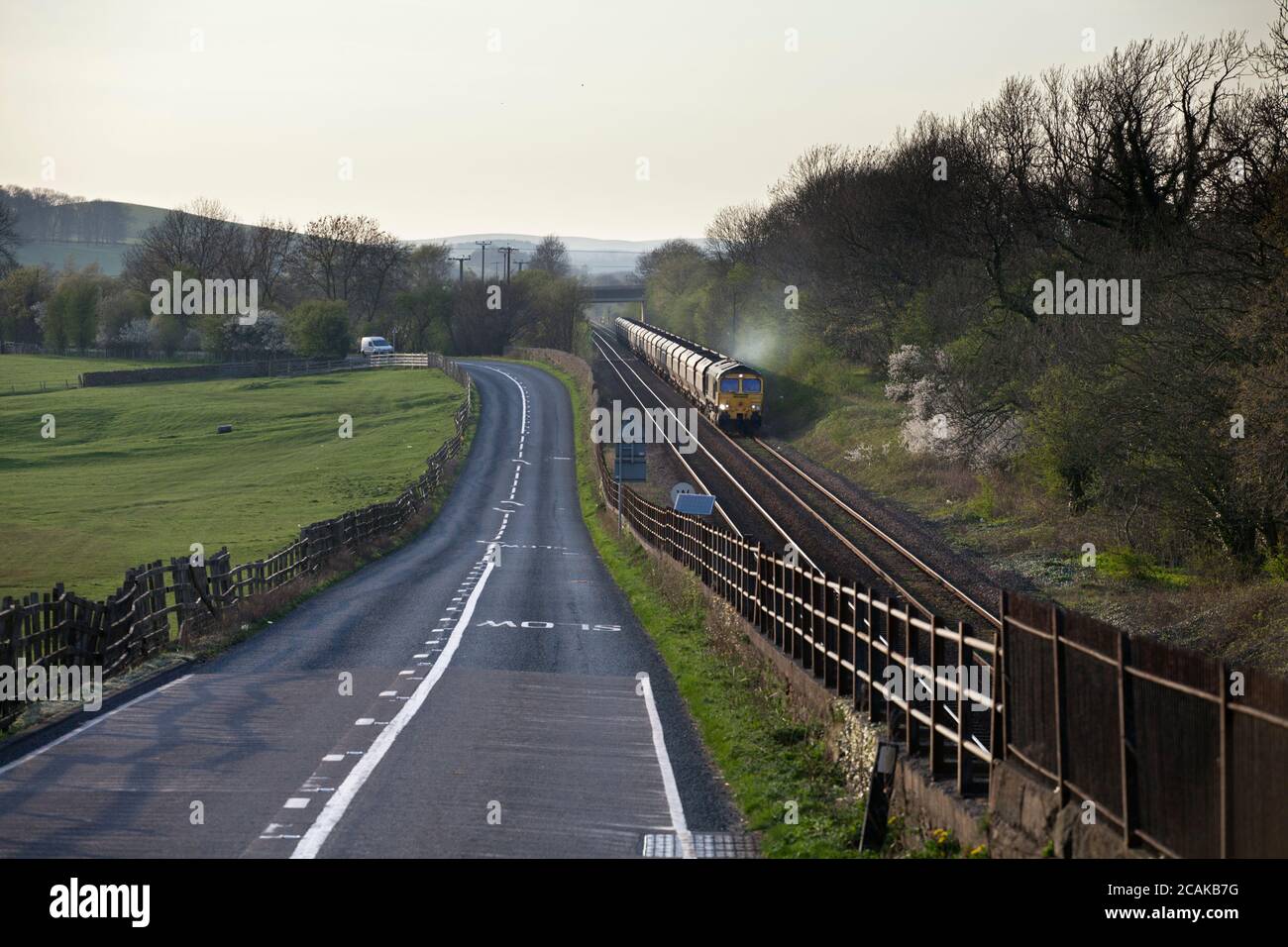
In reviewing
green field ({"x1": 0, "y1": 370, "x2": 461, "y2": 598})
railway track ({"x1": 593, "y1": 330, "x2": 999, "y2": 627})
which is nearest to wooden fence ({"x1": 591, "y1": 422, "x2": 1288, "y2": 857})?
railway track ({"x1": 593, "y1": 330, "x2": 999, "y2": 627})

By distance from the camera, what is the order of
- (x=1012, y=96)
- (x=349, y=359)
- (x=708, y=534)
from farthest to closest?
(x=349, y=359) → (x=1012, y=96) → (x=708, y=534)

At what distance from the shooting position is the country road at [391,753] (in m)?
10.4

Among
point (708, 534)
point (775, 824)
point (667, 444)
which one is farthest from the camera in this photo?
point (667, 444)

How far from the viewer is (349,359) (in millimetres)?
116188

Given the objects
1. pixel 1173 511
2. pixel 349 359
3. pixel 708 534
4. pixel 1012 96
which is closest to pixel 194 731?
pixel 708 534

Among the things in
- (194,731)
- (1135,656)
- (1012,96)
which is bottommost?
(194,731)

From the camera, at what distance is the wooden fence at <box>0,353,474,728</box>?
15.7 m

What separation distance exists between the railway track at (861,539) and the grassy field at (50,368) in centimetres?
6675
